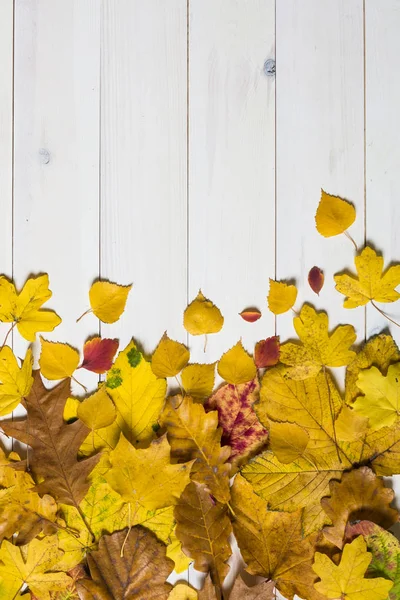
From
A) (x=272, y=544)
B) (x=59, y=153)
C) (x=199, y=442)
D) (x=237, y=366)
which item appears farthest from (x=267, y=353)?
(x=59, y=153)

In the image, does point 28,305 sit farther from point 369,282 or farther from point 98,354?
point 369,282

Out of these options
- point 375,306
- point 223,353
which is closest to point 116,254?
point 223,353

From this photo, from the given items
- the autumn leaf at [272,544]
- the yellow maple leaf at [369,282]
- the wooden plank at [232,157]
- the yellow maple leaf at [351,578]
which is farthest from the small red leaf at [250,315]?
the yellow maple leaf at [351,578]

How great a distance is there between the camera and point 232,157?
2.91 ft

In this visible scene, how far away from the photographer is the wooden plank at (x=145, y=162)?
884 millimetres

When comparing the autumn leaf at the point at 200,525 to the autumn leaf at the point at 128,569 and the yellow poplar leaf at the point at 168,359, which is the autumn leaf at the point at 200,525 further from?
the yellow poplar leaf at the point at 168,359

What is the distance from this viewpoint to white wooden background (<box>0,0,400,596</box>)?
34.8 inches

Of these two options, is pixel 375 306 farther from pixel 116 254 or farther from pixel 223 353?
pixel 116 254

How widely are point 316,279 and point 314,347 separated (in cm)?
10

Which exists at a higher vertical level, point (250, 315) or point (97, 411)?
point (250, 315)

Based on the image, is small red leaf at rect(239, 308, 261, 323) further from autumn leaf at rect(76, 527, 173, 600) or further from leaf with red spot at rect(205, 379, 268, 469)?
autumn leaf at rect(76, 527, 173, 600)

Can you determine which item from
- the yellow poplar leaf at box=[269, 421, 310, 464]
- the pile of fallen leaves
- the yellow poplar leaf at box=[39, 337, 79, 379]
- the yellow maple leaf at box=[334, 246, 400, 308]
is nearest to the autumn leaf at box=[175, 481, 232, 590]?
the pile of fallen leaves

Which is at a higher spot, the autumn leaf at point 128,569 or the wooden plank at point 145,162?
the wooden plank at point 145,162

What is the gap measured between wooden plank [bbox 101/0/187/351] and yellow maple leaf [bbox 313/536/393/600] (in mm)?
367
